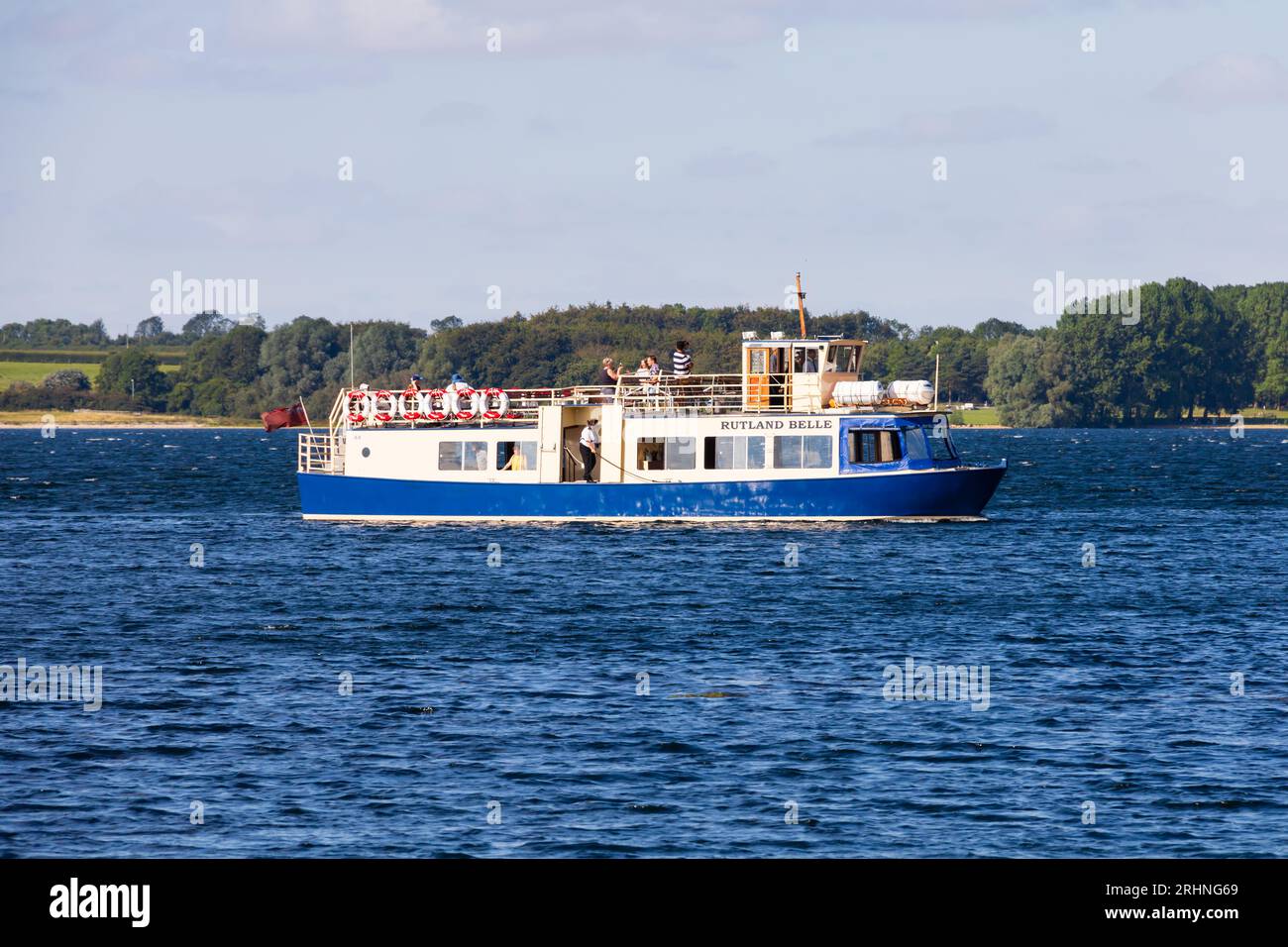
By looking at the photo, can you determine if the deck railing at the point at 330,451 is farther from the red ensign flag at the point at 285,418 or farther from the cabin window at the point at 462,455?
the cabin window at the point at 462,455

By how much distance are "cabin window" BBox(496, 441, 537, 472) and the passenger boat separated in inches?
2.1

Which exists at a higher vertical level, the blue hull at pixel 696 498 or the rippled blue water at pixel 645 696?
the blue hull at pixel 696 498

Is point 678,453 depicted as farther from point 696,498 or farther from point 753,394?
point 753,394

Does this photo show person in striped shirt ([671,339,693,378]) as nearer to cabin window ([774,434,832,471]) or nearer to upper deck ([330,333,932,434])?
upper deck ([330,333,932,434])

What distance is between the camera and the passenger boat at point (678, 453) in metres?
56.0

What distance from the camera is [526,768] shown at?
24312 mm

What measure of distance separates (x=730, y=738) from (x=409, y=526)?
123 ft

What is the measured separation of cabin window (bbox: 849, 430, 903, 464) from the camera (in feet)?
182

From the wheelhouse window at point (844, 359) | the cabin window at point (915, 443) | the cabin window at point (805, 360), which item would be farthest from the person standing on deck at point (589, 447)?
the cabin window at point (915, 443)

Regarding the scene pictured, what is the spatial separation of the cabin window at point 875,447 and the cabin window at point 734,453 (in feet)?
10.6

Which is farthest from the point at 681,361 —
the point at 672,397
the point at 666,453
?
the point at 666,453

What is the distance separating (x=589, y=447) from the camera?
5891cm

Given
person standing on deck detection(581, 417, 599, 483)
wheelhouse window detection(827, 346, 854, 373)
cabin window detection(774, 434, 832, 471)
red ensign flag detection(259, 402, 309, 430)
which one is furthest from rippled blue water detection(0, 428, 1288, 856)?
wheelhouse window detection(827, 346, 854, 373)

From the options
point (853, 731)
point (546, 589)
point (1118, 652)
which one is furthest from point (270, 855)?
point (546, 589)
